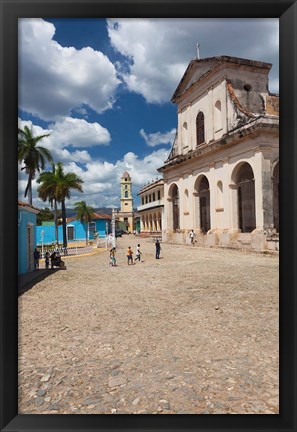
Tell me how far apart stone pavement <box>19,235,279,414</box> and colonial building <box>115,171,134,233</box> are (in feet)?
216

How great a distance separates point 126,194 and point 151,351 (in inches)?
2785

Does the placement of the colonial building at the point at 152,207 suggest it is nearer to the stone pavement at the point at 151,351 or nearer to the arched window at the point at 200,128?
the arched window at the point at 200,128

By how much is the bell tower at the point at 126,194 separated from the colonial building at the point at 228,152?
4497cm

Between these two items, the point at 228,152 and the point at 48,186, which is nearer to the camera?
the point at 228,152

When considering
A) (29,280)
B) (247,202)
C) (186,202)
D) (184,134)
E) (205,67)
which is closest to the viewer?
(29,280)

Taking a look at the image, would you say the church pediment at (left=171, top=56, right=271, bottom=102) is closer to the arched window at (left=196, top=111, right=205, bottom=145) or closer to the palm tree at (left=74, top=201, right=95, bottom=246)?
the arched window at (left=196, top=111, right=205, bottom=145)

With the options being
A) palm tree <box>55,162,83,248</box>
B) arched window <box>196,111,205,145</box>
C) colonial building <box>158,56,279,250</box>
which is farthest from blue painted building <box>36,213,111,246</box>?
arched window <box>196,111,205,145</box>

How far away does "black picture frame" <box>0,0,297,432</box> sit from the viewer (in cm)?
192

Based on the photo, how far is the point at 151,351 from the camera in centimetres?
432

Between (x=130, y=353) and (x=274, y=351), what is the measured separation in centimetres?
196

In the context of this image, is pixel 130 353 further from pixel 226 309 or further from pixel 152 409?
pixel 226 309

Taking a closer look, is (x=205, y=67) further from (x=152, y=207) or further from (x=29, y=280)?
(x=152, y=207)
